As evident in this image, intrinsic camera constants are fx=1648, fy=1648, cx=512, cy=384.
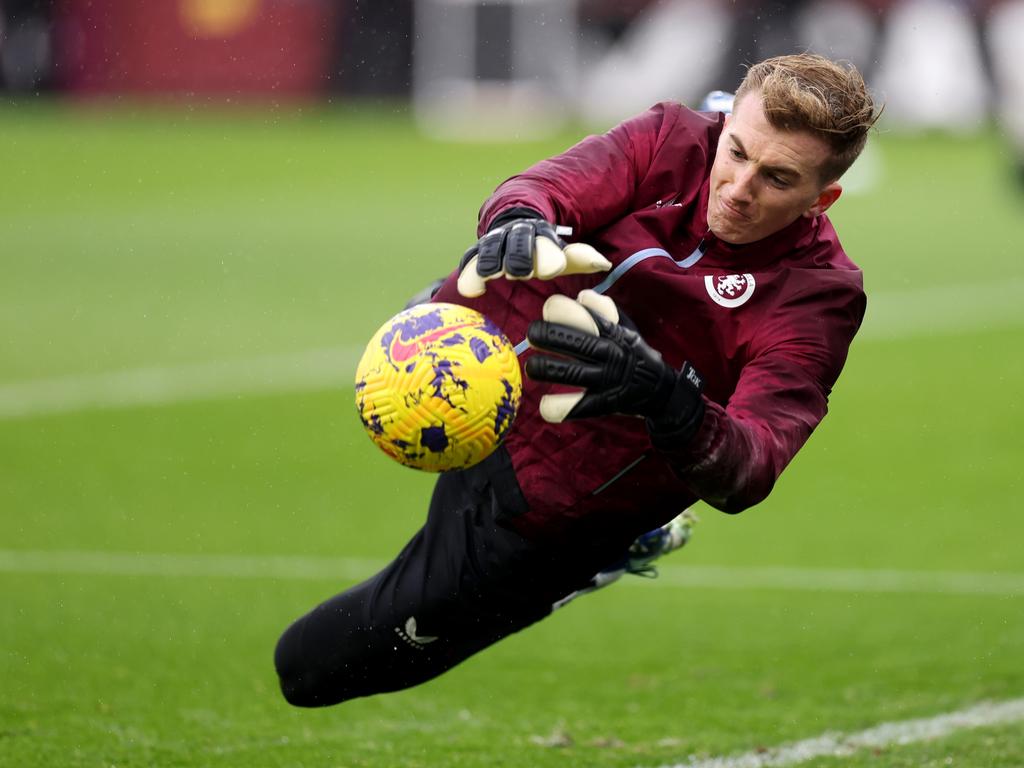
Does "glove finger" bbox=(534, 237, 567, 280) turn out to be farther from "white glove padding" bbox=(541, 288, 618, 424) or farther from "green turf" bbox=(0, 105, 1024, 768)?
"green turf" bbox=(0, 105, 1024, 768)

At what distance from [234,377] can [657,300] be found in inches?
365

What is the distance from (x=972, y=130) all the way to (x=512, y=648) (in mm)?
22566

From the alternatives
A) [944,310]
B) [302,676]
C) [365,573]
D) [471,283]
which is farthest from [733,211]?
[944,310]

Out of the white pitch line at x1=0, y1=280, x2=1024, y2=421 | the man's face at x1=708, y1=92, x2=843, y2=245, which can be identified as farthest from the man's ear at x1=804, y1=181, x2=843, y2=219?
the white pitch line at x1=0, y1=280, x2=1024, y2=421

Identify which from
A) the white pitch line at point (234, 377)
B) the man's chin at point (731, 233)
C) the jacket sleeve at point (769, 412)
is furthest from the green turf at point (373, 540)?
the man's chin at point (731, 233)

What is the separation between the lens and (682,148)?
501cm

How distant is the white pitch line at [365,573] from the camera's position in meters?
8.58

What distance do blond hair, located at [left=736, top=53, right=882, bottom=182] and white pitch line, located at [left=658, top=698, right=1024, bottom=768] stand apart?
7.40 feet

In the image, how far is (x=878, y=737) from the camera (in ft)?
20.1

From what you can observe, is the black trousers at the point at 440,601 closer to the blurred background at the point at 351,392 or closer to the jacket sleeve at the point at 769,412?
the blurred background at the point at 351,392

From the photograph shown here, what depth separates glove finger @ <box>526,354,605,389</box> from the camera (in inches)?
156

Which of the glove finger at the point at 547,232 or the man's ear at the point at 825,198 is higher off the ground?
the glove finger at the point at 547,232

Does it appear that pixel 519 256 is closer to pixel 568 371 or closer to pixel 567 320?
pixel 567 320

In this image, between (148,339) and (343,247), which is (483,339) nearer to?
(148,339)
